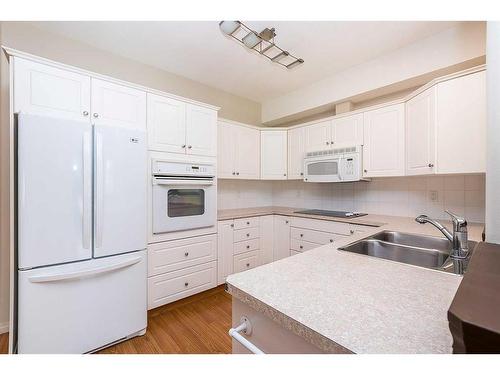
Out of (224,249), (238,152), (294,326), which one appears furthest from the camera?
(238,152)

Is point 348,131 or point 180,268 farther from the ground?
point 348,131

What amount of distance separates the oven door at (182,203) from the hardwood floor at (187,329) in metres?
0.79

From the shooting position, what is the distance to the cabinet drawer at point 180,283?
2.09m

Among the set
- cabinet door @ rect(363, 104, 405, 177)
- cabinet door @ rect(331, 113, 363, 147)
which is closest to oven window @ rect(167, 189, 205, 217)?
cabinet door @ rect(331, 113, 363, 147)

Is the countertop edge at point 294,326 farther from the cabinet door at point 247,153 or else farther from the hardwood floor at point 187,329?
the cabinet door at point 247,153

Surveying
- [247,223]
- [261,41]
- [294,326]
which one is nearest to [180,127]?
[261,41]

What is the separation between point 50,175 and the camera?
1466 millimetres

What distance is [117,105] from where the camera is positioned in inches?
73.8

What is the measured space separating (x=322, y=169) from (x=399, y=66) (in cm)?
128

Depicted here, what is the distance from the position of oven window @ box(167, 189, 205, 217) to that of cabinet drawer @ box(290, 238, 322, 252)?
124 centimetres

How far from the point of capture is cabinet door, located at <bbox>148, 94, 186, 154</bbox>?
2.09m

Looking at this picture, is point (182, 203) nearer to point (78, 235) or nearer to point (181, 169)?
point (181, 169)

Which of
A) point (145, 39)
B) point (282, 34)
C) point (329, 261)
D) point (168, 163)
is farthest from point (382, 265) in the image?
point (145, 39)
